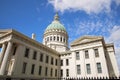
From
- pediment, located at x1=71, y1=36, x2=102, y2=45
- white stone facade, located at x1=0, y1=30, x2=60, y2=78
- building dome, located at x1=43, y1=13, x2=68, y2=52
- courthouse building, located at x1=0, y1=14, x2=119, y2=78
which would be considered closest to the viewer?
white stone facade, located at x1=0, y1=30, x2=60, y2=78

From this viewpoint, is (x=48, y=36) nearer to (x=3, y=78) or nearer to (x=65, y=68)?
(x=65, y=68)

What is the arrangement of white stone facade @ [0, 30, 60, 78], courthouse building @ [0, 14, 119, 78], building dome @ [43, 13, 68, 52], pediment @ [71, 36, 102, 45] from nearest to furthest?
white stone facade @ [0, 30, 60, 78] → courthouse building @ [0, 14, 119, 78] → pediment @ [71, 36, 102, 45] → building dome @ [43, 13, 68, 52]

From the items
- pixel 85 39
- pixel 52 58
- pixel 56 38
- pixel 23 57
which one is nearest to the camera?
pixel 23 57

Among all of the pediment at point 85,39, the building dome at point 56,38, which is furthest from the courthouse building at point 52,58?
the building dome at point 56,38

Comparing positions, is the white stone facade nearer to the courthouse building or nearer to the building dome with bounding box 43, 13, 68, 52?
the courthouse building

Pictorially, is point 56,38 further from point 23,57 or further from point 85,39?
point 23,57

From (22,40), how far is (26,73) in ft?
24.8

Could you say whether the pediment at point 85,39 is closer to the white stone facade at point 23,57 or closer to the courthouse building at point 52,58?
the courthouse building at point 52,58

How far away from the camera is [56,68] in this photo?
3491 centimetres

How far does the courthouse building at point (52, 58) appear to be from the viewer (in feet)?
74.8

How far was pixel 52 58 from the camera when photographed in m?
34.2

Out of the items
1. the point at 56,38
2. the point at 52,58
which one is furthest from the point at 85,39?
the point at 56,38

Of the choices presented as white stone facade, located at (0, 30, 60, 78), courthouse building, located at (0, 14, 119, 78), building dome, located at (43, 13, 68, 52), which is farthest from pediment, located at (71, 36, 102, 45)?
building dome, located at (43, 13, 68, 52)

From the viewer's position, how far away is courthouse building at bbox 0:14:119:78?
22.8 metres
